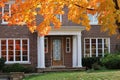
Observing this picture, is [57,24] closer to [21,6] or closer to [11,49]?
[21,6]

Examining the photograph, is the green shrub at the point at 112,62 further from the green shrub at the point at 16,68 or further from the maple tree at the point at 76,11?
the maple tree at the point at 76,11

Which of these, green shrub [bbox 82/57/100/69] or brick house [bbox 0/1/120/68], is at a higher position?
brick house [bbox 0/1/120/68]

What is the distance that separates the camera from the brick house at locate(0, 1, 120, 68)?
35250mm

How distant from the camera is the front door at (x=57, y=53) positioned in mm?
36812

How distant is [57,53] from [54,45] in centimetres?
81

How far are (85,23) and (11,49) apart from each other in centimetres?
2227

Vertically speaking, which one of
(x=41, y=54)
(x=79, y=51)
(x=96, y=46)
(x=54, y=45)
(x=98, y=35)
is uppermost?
(x=98, y=35)

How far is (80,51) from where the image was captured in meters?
35.3

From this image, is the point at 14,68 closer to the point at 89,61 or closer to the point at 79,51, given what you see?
the point at 79,51

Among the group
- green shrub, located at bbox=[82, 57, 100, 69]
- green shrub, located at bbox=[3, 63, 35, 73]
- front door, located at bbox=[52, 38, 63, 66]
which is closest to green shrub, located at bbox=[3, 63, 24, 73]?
green shrub, located at bbox=[3, 63, 35, 73]

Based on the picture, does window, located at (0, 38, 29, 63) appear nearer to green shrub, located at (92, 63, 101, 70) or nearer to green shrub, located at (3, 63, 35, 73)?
green shrub, located at (3, 63, 35, 73)

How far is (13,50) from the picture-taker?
35.7 metres

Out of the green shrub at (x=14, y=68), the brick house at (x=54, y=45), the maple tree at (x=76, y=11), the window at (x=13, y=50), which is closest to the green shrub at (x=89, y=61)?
the brick house at (x=54, y=45)

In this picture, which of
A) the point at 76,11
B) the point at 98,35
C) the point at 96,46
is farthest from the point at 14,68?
the point at 76,11
